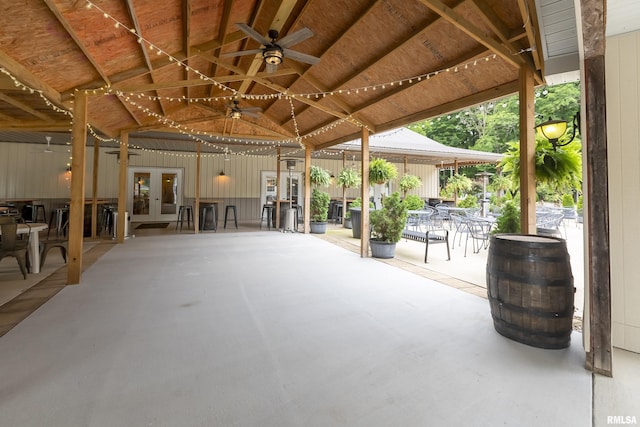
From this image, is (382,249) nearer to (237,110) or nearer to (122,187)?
(237,110)

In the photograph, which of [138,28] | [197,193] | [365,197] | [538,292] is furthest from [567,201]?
[138,28]

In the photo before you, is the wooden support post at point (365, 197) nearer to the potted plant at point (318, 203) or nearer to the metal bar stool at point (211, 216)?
the potted plant at point (318, 203)

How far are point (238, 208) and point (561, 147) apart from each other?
33.7 ft

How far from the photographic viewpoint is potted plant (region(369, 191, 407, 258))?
5.39m

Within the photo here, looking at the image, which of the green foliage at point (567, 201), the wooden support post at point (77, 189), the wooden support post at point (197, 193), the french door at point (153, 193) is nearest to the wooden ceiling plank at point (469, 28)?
the wooden support post at point (77, 189)

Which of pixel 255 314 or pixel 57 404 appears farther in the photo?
pixel 255 314

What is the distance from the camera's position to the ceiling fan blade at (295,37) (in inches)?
125

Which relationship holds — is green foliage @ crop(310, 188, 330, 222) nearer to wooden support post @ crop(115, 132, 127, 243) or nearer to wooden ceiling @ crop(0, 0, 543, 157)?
wooden ceiling @ crop(0, 0, 543, 157)

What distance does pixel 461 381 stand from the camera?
186 centimetres

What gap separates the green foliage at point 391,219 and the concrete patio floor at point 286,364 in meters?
1.92

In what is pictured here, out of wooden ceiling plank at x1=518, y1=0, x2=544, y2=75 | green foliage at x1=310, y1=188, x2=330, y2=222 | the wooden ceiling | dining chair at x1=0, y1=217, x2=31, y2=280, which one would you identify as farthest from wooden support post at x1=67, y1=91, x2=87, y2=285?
green foliage at x1=310, y1=188, x2=330, y2=222

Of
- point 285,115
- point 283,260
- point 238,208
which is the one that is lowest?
point 283,260

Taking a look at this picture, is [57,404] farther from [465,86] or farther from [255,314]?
[465,86]

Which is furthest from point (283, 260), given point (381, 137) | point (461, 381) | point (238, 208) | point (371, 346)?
point (381, 137)
